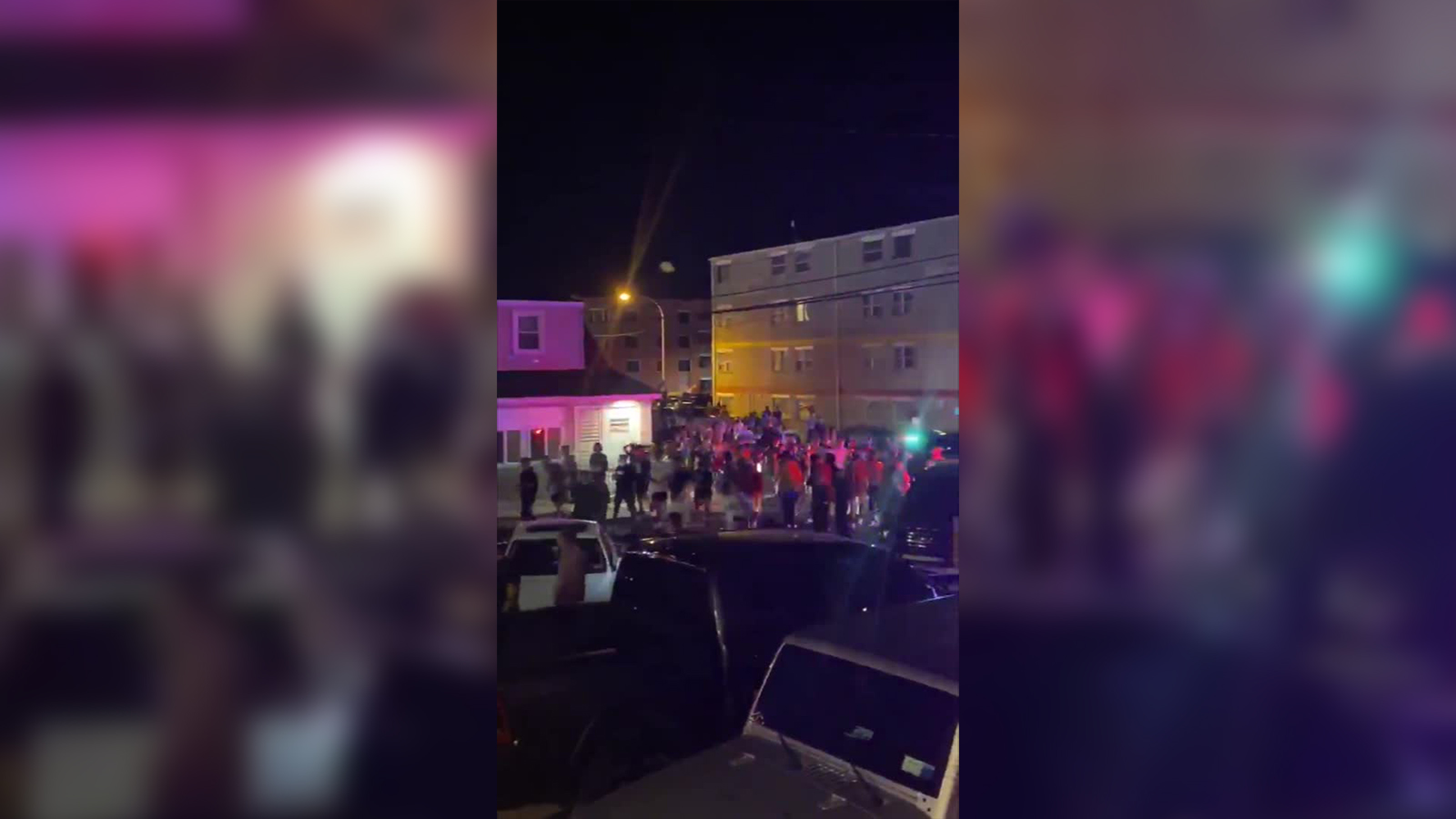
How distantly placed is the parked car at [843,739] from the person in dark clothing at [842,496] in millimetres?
147

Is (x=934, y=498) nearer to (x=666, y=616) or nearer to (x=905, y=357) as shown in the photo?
(x=905, y=357)

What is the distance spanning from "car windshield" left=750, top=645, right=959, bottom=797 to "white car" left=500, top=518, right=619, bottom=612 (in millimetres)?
317

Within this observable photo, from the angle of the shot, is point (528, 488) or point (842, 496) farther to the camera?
point (842, 496)

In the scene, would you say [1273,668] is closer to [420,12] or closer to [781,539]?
[781,539]

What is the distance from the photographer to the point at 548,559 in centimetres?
148

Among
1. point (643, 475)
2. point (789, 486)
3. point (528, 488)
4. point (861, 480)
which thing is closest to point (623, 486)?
point (643, 475)

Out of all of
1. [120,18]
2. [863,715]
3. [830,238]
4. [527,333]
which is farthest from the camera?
[830,238]

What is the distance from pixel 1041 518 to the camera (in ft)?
4.60

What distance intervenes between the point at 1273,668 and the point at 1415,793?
300mm

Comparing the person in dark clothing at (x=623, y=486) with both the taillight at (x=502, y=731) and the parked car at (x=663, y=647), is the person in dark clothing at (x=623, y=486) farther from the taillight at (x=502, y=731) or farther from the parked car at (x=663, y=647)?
the taillight at (x=502, y=731)

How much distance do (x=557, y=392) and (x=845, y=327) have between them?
1.66 feet

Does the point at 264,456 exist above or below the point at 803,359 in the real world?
below

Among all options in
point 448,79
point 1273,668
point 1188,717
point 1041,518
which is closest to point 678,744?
point 1041,518

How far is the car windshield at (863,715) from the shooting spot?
4.73 feet
